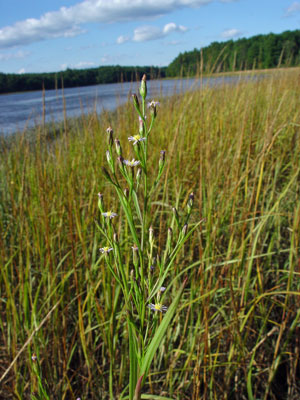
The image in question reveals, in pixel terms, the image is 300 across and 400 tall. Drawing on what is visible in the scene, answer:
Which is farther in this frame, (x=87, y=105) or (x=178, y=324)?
(x=87, y=105)

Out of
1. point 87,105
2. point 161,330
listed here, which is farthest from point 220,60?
point 161,330

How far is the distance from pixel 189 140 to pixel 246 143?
2.10ft

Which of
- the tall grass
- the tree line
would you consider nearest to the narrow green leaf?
the tall grass

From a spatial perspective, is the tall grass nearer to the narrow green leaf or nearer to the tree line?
the narrow green leaf

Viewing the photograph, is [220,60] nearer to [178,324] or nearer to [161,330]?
[178,324]

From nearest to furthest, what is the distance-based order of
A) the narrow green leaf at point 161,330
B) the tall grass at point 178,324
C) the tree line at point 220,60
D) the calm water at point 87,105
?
the narrow green leaf at point 161,330, the tall grass at point 178,324, the calm water at point 87,105, the tree line at point 220,60

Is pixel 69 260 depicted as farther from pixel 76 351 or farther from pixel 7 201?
pixel 7 201

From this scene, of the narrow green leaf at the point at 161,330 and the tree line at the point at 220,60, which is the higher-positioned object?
the tree line at the point at 220,60

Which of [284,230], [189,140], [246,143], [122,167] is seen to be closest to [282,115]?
[246,143]

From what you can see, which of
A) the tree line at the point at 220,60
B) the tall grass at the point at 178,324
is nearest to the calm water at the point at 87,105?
the tree line at the point at 220,60

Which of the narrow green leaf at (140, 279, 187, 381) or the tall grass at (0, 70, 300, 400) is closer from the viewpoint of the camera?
the narrow green leaf at (140, 279, 187, 381)

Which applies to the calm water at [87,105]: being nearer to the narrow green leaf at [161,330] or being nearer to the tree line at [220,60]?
the tree line at [220,60]

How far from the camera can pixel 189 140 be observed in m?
3.64

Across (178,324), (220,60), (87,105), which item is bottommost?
(178,324)
